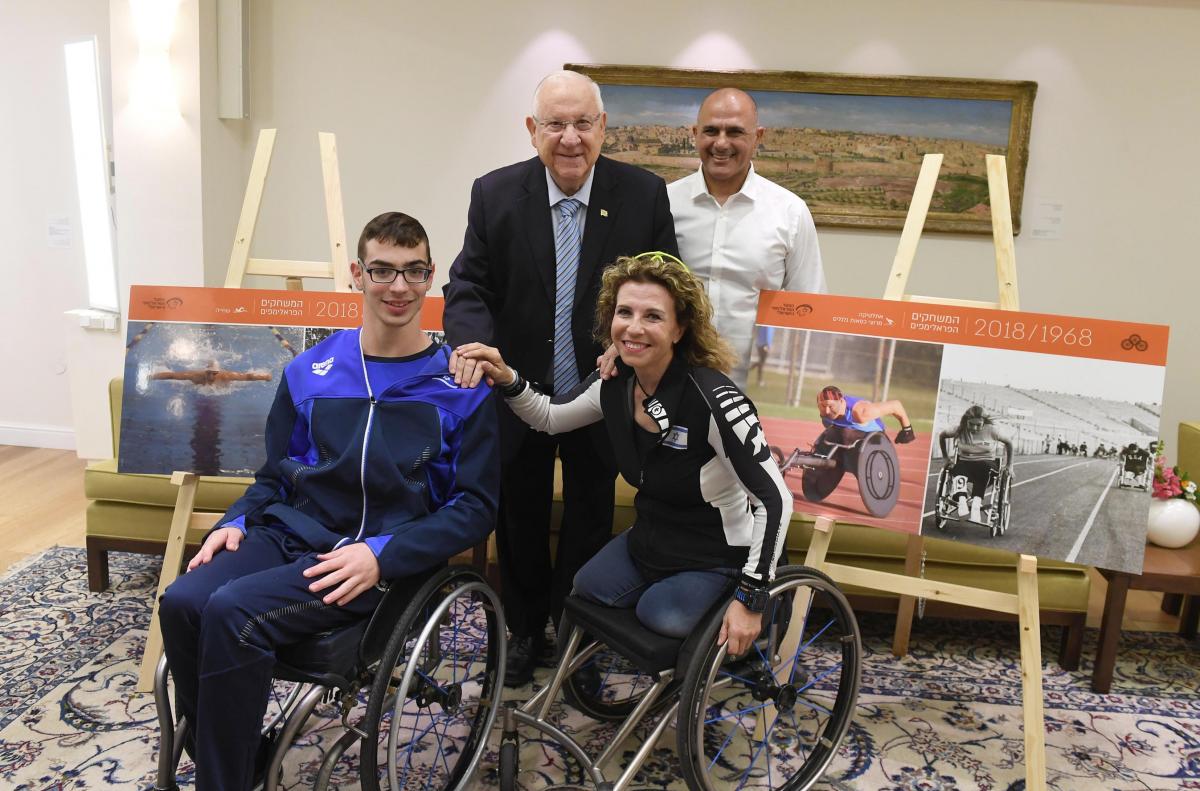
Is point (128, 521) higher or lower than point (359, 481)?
lower

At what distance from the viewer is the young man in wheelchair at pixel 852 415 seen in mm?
2211

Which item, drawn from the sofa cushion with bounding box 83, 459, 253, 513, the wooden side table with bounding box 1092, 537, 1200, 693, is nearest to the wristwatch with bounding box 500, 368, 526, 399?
the sofa cushion with bounding box 83, 459, 253, 513

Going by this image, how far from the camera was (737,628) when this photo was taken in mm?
1733

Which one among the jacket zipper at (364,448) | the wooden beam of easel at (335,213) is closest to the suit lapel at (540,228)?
the jacket zipper at (364,448)

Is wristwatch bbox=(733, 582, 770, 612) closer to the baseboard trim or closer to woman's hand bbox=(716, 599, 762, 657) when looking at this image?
woman's hand bbox=(716, 599, 762, 657)

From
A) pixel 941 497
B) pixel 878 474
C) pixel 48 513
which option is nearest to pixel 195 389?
pixel 48 513

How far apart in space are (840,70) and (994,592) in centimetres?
285

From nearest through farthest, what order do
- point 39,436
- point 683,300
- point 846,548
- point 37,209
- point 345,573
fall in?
1. point 345,573
2. point 683,300
3. point 846,548
4. point 37,209
5. point 39,436

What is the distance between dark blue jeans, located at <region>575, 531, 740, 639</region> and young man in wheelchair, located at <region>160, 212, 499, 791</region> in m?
0.30

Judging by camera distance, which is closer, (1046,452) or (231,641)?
(231,641)

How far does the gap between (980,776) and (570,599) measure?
1.17 metres

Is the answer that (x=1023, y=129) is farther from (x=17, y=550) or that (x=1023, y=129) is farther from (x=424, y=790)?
(x=17, y=550)

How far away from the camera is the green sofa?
8.92 ft

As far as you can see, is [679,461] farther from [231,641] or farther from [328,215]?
[328,215]
